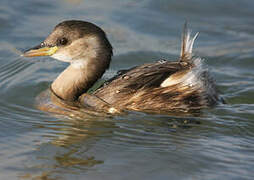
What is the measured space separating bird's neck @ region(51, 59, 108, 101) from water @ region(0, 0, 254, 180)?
47 cm

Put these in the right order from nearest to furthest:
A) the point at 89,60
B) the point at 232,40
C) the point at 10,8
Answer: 1. the point at 89,60
2. the point at 232,40
3. the point at 10,8

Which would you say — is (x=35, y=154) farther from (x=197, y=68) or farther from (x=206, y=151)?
(x=197, y=68)

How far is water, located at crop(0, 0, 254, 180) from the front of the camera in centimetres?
521

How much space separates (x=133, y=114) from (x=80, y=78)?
3.08 feet

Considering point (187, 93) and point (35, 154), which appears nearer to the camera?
point (35, 154)

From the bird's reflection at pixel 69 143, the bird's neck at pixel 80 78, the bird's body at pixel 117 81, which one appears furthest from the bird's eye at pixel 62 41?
the bird's reflection at pixel 69 143

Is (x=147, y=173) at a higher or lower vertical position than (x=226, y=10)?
lower

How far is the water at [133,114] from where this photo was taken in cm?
521

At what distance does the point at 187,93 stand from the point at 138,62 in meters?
2.31

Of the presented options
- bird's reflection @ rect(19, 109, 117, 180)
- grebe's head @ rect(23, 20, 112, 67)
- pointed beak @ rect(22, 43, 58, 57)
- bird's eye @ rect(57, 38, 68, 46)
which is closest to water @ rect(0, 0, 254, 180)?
bird's reflection @ rect(19, 109, 117, 180)

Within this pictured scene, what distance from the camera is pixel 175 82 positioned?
6527mm

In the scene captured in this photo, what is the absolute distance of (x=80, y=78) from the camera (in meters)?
7.02

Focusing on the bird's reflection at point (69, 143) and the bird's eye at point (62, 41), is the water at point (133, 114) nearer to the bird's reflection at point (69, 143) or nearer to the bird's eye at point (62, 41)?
the bird's reflection at point (69, 143)

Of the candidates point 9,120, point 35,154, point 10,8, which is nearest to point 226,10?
point 10,8
